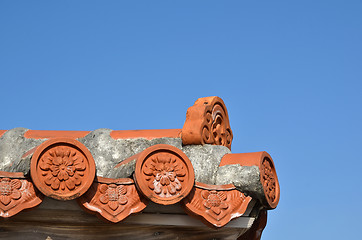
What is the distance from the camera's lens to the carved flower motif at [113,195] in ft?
12.5

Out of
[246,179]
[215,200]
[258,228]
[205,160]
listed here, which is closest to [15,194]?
[215,200]

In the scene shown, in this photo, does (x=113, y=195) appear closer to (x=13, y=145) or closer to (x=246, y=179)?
(x=246, y=179)

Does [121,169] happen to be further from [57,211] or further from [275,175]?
[275,175]

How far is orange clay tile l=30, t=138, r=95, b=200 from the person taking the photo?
11.8 feet

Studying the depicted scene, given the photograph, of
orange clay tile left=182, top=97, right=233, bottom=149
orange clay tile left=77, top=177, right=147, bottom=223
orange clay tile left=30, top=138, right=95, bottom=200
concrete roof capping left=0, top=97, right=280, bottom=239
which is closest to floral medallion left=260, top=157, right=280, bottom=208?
concrete roof capping left=0, top=97, right=280, bottom=239

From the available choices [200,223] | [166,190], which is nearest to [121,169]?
[166,190]

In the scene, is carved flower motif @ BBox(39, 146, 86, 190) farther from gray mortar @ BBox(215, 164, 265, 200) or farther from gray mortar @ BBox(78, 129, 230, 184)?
gray mortar @ BBox(215, 164, 265, 200)

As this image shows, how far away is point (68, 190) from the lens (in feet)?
12.0

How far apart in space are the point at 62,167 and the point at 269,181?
1503 mm

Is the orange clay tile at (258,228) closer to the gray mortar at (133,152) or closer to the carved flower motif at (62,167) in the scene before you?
the gray mortar at (133,152)

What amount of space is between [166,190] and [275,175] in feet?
3.30

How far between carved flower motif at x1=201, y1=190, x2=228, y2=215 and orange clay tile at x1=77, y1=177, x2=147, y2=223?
1.43 ft

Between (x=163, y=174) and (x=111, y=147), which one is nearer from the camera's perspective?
(x=163, y=174)

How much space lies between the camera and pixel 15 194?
142 inches
